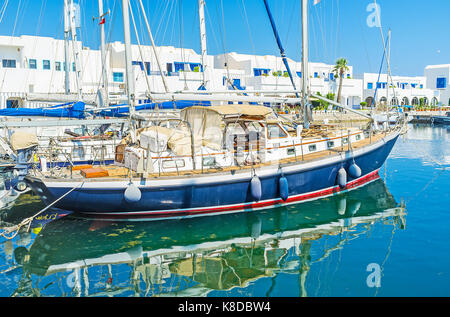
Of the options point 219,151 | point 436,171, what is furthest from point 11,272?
point 436,171

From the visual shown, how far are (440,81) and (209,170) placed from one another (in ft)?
231

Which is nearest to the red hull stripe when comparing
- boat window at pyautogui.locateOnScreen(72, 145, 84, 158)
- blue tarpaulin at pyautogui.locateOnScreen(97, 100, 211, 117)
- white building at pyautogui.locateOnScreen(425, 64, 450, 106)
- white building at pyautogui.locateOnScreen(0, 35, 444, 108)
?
white building at pyautogui.locateOnScreen(0, 35, 444, 108)

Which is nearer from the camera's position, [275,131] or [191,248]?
[191,248]

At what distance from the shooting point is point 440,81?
2702 inches

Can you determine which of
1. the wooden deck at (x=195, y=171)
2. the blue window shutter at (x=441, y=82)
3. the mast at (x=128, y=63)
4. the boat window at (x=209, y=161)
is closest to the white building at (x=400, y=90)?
the blue window shutter at (x=441, y=82)

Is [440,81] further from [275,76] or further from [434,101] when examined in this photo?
[275,76]

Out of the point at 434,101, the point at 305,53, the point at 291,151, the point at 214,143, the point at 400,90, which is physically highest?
the point at 400,90

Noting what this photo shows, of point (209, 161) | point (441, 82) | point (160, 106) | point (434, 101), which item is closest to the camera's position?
point (209, 161)

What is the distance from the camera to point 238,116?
39.5 feet

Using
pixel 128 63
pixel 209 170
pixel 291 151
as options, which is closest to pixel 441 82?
pixel 291 151

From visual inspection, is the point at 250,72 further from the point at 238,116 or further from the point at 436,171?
the point at 238,116

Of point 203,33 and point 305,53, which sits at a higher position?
point 203,33
